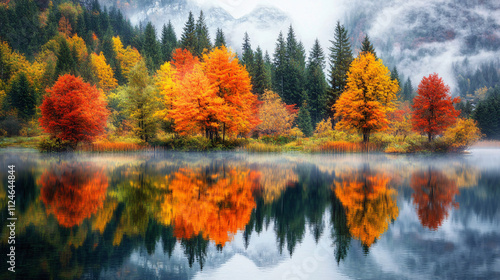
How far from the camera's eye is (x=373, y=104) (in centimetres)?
4081

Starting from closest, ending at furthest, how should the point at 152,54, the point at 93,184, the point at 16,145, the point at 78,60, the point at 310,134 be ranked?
the point at 93,184, the point at 16,145, the point at 310,134, the point at 78,60, the point at 152,54

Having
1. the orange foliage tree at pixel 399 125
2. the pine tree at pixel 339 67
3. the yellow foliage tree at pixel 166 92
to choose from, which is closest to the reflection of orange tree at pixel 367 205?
the yellow foliage tree at pixel 166 92

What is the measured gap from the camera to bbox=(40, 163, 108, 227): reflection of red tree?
450 inches

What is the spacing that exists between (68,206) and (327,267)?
10162mm

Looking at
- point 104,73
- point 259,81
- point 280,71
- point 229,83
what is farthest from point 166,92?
point 104,73

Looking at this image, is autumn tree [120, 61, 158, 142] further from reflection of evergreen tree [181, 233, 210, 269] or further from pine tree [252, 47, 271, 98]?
reflection of evergreen tree [181, 233, 210, 269]

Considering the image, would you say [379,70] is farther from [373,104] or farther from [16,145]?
[16,145]

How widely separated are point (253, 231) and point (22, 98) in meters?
77.4

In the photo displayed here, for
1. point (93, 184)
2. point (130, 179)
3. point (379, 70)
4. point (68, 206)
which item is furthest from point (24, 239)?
point (379, 70)

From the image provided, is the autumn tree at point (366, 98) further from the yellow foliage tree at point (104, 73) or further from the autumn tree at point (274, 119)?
the yellow foliage tree at point (104, 73)

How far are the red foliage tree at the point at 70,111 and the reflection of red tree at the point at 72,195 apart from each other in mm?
22057

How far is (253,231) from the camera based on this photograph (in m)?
9.74

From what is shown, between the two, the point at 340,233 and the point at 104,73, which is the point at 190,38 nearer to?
the point at 104,73

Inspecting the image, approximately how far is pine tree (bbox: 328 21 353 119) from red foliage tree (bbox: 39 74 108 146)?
128 ft
